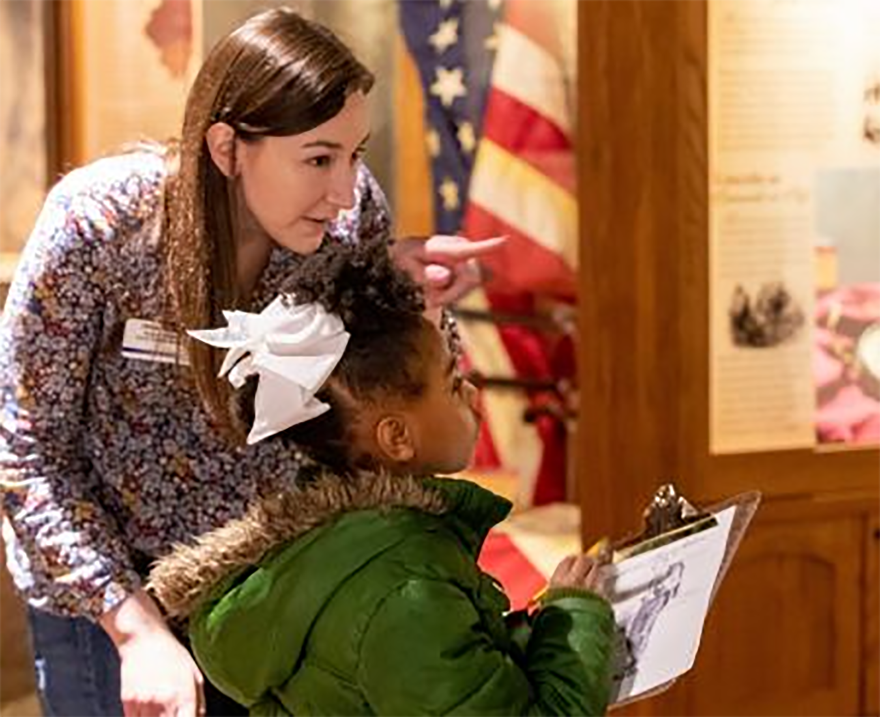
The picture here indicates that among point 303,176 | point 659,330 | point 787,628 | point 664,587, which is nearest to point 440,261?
point 303,176

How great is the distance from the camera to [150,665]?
1552mm

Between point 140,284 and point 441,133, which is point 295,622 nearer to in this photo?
point 140,284

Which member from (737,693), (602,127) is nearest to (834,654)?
(737,693)

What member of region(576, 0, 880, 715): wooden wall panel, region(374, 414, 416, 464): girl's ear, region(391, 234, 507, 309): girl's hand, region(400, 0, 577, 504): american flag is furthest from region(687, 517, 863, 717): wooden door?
region(374, 414, 416, 464): girl's ear

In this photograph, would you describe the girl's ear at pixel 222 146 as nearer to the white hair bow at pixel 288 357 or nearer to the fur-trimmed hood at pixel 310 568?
the white hair bow at pixel 288 357

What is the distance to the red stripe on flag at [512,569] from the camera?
7.11ft

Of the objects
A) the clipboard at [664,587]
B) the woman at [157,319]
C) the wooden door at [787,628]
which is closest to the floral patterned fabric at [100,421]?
the woman at [157,319]

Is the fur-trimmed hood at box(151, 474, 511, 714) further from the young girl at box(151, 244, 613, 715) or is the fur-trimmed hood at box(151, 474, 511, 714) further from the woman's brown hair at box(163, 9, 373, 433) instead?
the woman's brown hair at box(163, 9, 373, 433)

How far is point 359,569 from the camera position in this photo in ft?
4.21

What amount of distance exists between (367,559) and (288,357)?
0.18m

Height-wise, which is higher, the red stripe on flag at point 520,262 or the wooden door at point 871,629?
the red stripe on flag at point 520,262

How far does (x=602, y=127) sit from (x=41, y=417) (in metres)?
1.05

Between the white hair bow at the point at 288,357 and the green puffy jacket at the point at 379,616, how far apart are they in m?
0.07

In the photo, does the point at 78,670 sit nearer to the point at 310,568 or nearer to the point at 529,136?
the point at 310,568
